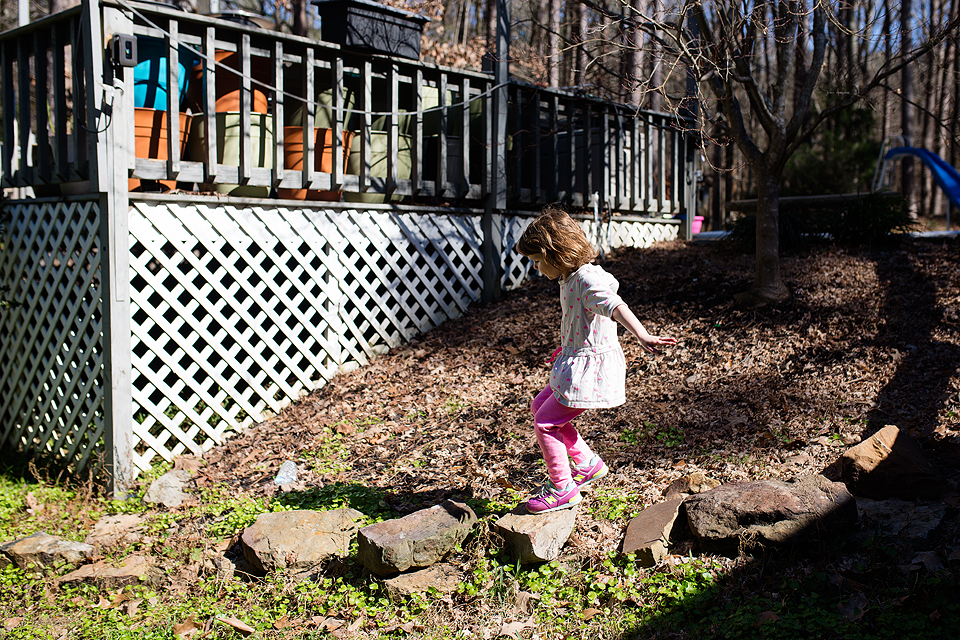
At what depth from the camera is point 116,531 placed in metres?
4.44

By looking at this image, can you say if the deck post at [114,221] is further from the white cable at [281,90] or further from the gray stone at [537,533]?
the gray stone at [537,533]

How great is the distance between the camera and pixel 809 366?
5.19m

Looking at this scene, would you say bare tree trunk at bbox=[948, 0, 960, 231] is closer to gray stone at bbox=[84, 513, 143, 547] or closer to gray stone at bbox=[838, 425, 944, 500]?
gray stone at bbox=[838, 425, 944, 500]

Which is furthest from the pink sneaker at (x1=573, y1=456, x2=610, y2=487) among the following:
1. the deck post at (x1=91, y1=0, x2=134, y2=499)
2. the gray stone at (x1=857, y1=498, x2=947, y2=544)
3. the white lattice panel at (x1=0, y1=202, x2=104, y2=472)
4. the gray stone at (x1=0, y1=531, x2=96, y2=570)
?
the white lattice panel at (x1=0, y1=202, x2=104, y2=472)

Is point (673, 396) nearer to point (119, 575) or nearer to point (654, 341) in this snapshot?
point (654, 341)

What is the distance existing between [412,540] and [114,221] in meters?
3.09

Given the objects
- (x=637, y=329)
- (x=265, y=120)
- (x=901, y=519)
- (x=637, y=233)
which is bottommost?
(x=901, y=519)

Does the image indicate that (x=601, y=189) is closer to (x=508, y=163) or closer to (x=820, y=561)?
(x=508, y=163)

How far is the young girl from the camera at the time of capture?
3.22m

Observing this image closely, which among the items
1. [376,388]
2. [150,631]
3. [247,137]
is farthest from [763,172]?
[150,631]

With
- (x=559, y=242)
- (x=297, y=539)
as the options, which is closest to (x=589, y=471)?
(x=559, y=242)

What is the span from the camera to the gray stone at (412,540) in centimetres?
338

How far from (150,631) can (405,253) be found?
13.0ft

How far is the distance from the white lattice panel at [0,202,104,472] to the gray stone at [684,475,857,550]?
4091 mm
